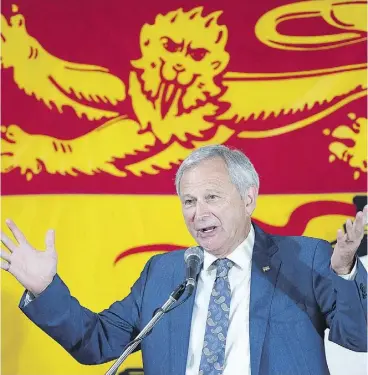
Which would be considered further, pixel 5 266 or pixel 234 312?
pixel 234 312

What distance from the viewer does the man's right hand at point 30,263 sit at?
212 cm

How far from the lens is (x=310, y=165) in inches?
125

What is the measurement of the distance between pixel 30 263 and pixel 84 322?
0.28m

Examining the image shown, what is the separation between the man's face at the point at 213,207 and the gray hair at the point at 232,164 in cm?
2

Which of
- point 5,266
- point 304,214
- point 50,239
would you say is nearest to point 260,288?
point 50,239

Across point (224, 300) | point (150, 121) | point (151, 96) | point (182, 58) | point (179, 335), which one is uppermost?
point (182, 58)

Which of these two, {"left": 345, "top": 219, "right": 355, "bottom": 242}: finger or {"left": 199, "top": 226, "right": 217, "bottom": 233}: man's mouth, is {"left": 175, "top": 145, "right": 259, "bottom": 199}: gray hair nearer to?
{"left": 199, "top": 226, "right": 217, "bottom": 233}: man's mouth

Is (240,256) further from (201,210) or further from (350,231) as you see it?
(350,231)

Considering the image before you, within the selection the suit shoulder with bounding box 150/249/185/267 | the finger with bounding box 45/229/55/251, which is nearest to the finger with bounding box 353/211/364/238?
the suit shoulder with bounding box 150/249/185/267

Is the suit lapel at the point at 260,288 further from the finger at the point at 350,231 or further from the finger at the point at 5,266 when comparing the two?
the finger at the point at 5,266

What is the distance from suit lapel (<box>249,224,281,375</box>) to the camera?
211cm

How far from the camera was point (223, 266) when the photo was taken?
90.1 inches

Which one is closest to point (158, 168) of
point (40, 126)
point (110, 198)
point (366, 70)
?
point (110, 198)

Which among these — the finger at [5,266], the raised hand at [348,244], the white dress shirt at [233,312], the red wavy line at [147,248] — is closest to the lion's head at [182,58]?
the red wavy line at [147,248]
